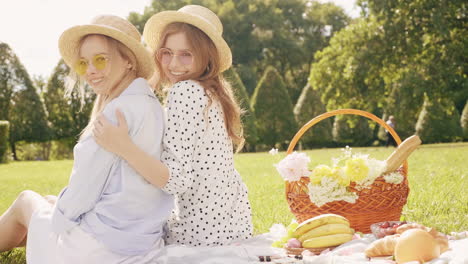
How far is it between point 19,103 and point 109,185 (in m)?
22.1

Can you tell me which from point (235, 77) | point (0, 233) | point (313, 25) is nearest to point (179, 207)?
point (0, 233)

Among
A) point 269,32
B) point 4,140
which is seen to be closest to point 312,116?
point 269,32

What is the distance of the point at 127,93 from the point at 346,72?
1533cm

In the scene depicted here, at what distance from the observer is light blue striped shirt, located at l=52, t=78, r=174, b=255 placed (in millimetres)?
2854

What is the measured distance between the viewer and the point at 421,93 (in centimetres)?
1638

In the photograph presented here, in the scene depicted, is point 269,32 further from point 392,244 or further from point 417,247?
point 417,247

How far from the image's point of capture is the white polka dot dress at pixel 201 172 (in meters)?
3.11

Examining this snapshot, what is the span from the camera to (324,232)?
3445 millimetres

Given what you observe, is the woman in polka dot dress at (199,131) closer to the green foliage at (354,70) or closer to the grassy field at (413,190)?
the grassy field at (413,190)

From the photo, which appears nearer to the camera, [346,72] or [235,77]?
[346,72]

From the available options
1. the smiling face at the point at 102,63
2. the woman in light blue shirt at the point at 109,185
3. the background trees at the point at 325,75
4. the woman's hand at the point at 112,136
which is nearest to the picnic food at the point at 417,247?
the woman in light blue shirt at the point at 109,185

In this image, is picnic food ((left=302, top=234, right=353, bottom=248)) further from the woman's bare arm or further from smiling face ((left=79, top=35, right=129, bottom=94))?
smiling face ((left=79, top=35, right=129, bottom=94))

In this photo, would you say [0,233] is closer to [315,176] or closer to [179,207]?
[179,207]

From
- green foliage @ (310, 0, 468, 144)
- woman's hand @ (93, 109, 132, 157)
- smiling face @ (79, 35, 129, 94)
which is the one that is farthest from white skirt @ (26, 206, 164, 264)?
green foliage @ (310, 0, 468, 144)
